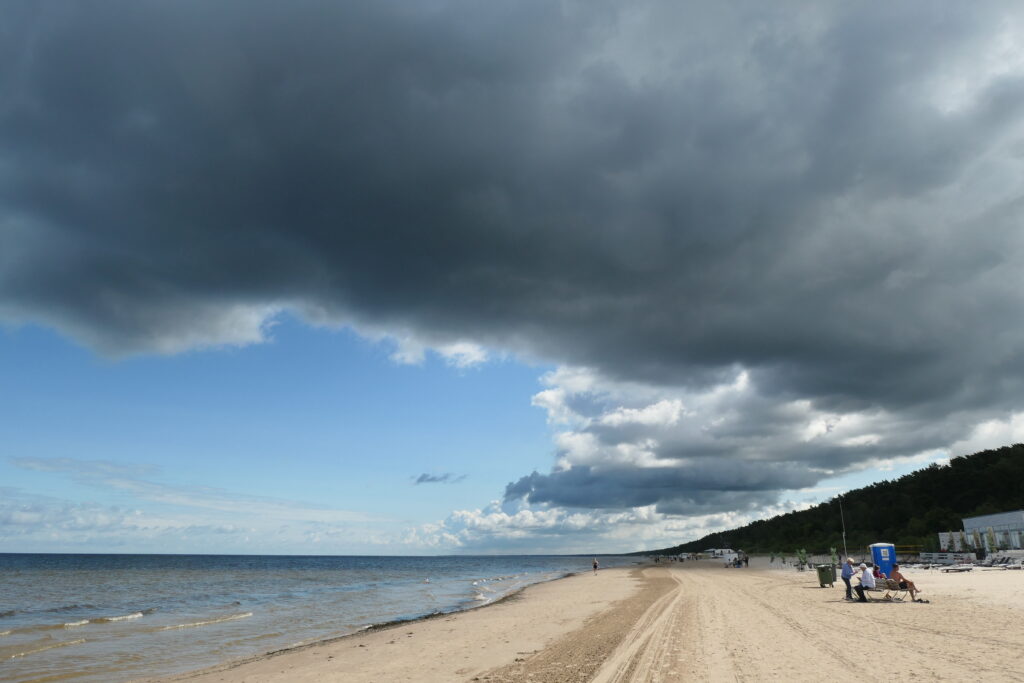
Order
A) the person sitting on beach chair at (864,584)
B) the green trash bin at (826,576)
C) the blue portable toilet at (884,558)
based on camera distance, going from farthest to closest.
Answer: the green trash bin at (826,576)
the blue portable toilet at (884,558)
the person sitting on beach chair at (864,584)

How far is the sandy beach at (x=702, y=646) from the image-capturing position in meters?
12.0

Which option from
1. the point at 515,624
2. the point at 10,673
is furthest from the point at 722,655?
the point at 10,673

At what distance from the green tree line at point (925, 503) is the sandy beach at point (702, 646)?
169 ft

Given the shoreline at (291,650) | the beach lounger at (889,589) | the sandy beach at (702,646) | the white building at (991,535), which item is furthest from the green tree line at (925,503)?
the shoreline at (291,650)

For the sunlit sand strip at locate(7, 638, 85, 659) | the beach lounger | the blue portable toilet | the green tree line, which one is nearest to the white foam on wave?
the sunlit sand strip at locate(7, 638, 85, 659)

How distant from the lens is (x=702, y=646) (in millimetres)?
15000

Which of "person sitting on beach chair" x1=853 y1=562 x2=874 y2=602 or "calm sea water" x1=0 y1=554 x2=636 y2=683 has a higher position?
"person sitting on beach chair" x1=853 y1=562 x2=874 y2=602

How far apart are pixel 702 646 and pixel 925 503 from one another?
111 m

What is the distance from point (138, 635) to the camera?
993 inches

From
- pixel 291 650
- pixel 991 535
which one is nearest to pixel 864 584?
pixel 291 650

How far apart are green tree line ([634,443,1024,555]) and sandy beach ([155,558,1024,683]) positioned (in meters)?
51.5

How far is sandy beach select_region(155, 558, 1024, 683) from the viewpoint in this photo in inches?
473

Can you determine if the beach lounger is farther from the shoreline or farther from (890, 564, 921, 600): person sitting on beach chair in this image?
Result: the shoreline

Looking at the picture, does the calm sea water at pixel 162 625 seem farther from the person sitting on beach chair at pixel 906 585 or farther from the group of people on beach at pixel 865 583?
the person sitting on beach chair at pixel 906 585
